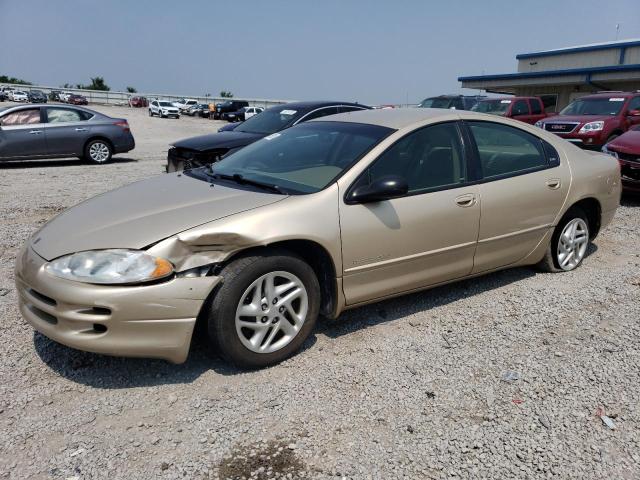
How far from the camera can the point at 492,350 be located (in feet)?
11.6

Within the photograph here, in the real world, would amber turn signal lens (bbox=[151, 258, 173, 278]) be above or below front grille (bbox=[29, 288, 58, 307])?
above

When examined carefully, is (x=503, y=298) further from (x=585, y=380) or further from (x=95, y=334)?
(x=95, y=334)

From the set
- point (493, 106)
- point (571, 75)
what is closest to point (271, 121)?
point (493, 106)

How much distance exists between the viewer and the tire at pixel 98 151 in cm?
1284

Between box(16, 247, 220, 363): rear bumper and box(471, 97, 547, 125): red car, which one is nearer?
box(16, 247, 220, 363): rear bumper

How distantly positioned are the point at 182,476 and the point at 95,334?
932 millimetres

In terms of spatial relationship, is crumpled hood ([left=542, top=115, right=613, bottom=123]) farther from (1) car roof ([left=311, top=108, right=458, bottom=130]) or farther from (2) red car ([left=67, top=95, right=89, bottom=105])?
(2) red car ([left=67, top=95, right=89, bottom=105])

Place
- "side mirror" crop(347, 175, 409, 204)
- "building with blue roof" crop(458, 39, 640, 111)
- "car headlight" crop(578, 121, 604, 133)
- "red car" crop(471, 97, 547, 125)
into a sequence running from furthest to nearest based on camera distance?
"building with blue roof" crop(458, 39, 640, 111) < "red car" crop(471, 97, 547, 125) < "car headlight" crop(578, 121, 604, 133) < "side mirror" crop(347, 175, 409, 204)

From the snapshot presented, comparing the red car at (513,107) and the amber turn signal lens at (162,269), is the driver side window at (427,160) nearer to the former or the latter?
the amber turn signal lens at (162,269)

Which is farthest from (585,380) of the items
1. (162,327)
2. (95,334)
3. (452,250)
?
(95,334)

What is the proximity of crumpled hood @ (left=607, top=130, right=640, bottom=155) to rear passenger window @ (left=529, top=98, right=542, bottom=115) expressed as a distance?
938 centimetres

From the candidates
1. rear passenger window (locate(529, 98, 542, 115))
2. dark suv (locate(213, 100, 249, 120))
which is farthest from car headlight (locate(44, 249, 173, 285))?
dark suv (locate(213, 100, 249, 120))

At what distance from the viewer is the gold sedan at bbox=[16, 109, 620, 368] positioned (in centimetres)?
292

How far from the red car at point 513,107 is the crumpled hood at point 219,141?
421 inches
